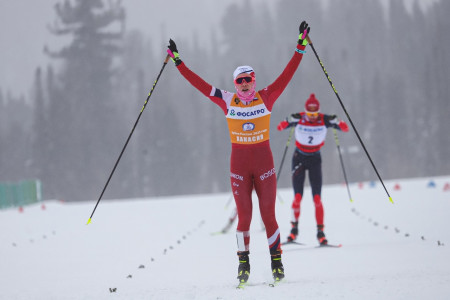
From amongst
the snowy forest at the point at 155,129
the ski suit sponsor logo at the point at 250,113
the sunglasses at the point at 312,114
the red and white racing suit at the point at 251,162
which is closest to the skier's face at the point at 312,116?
the sunglasses at the point at 312,114

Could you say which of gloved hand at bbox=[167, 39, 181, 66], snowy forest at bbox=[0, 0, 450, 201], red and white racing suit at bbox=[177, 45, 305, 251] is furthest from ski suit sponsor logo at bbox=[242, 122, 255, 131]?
snowy forest at bbox=[0, 0, 450, 201]

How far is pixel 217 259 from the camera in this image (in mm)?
8555

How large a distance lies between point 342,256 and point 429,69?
7200 cm

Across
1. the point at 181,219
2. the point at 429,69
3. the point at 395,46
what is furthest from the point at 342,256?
the point at 395,46

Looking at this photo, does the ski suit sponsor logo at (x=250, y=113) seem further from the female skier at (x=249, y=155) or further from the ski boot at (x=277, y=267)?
the ski boot at (x=277, y=267)

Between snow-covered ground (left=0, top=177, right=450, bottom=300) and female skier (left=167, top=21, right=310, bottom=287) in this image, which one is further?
female skier (left=167, top=21, right=310, bottom=287)

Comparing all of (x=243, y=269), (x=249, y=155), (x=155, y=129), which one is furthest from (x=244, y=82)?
(x=155, y=129)

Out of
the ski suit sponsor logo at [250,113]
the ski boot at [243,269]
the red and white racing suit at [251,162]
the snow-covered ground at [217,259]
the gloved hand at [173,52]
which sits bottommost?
the snow-covered ground at [217,259]

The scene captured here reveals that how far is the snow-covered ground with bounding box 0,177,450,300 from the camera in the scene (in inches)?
→ 222

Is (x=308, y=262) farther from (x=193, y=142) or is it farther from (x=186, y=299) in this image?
(x=193, y=142)

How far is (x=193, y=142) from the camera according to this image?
80.8 meters

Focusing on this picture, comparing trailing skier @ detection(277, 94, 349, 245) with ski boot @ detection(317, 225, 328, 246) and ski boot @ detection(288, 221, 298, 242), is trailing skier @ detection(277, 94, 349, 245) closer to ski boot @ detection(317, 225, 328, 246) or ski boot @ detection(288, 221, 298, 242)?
ski boot @ detection(288, 221, 298, 242)

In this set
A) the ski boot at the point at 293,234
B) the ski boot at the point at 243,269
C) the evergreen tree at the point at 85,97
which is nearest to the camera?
the ski boot at the point at 243,269

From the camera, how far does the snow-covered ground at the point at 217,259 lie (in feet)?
18.5
